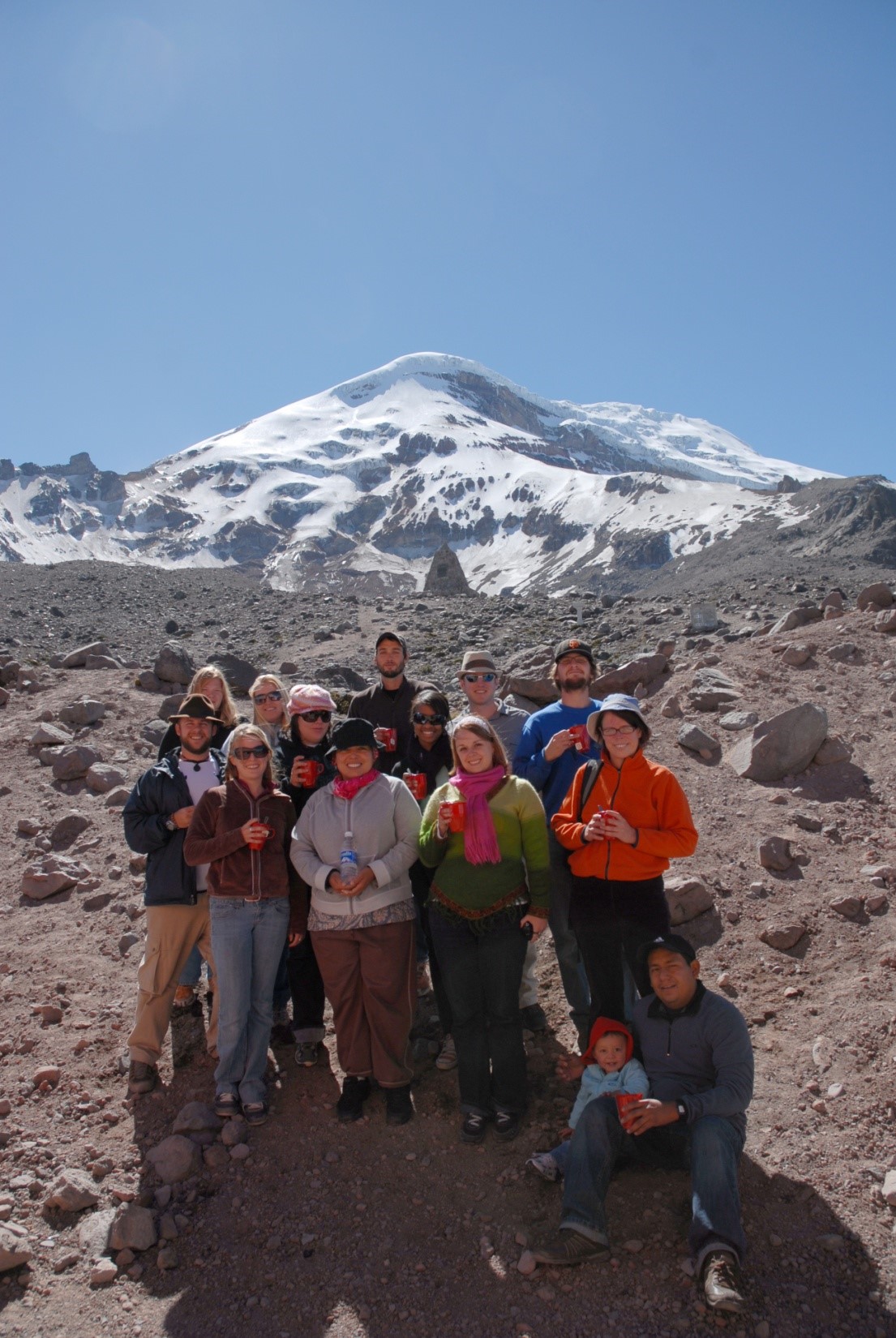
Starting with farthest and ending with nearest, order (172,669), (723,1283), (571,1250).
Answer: (172,669), (571,1250), (723,1283)

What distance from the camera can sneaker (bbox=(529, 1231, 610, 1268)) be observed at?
3215 mm

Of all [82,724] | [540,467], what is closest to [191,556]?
[540,467]

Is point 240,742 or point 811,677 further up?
point 811,677

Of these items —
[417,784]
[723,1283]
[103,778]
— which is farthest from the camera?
[103,778]

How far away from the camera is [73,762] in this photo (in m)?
8.55

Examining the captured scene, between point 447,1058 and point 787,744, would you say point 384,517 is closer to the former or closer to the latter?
point 787,744

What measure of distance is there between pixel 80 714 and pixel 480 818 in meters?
7.39

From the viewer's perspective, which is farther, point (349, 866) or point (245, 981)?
point (245, 981)

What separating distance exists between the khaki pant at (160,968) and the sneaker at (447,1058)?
4.28 ft

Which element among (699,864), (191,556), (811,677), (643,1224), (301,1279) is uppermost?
(191,556)

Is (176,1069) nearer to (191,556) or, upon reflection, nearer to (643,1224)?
(643,1224)

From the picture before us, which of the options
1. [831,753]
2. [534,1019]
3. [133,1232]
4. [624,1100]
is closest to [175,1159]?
[133,1232]

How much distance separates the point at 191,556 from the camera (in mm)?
151375

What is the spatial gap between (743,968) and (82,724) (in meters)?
7.98
